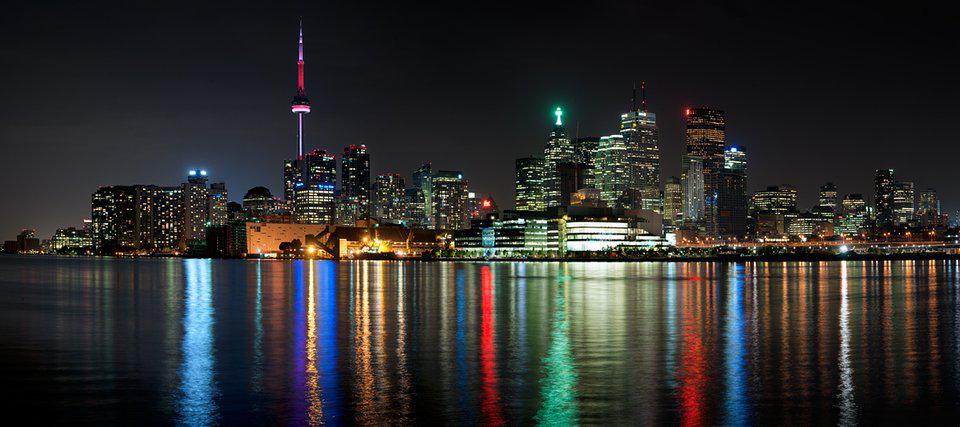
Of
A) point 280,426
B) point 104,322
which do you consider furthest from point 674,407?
point 104,322

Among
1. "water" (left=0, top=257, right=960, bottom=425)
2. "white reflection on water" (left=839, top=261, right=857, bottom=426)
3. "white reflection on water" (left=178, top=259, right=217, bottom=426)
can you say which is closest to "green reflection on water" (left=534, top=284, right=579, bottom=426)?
"water" (left=0, top=257, right=960, bottom=425)

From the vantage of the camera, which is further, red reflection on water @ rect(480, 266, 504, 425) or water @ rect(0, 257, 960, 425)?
water @ rect(0, 257, 960, 425)

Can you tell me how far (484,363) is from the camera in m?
27.8

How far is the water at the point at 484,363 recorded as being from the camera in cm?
2017

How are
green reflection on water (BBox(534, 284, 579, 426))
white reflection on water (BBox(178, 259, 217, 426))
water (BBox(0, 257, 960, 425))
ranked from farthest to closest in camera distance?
water (BBox(0, 257, 960, 425)), white reflection on water (BBox(178, 259, 217, 426)), green reflection on water (BBox(534, 284, 579, 426))

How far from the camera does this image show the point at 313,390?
74.7 ft

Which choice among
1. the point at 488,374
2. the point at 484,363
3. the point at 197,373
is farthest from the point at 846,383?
the point at 197,373

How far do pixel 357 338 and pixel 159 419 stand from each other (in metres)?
15.8

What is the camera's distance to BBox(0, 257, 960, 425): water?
66.2 ft

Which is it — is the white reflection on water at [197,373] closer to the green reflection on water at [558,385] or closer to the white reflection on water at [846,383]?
the green reflection on water at [558,385]

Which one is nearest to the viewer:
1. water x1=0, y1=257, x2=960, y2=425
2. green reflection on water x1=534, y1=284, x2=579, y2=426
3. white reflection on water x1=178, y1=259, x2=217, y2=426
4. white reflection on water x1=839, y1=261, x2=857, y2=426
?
green reflection on water x1=534, y1=284, x2=579, y2=426

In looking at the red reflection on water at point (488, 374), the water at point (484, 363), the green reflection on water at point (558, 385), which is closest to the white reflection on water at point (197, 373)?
the water at point (484, 363)

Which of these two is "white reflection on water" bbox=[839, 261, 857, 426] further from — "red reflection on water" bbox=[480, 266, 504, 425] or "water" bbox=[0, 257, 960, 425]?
"red reflection on water" bbox=[480, 266, 504, 425]

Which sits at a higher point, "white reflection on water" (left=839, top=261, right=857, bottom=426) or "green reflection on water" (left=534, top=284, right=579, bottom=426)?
"green reflection on water" (left=534, top=284, right=579, bottom=426)
